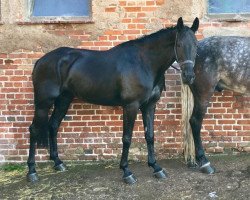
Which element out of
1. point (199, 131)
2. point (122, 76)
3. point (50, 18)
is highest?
point (50, 18)

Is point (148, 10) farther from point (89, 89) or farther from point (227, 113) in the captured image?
point (227, 113)

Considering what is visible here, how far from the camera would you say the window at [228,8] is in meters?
5.70

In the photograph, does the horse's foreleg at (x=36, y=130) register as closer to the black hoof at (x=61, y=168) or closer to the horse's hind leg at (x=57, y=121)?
the horse's hind leg at (x=57, y=121)

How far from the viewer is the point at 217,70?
5.22m

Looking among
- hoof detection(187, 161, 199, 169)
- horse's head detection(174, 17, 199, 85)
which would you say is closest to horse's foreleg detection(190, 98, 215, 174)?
hoof detection(187, 161, 199, 169)

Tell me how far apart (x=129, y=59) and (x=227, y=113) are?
1.93 meters

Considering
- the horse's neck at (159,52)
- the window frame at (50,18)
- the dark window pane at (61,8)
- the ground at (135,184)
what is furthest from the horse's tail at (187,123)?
the dark window pane at (61,8)

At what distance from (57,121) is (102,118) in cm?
72

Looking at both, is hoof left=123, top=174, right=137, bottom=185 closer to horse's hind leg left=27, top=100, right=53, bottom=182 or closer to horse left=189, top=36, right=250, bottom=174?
horse left=189, top=36, right=250, bottom=174

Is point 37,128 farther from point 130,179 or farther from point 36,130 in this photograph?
point 130,179

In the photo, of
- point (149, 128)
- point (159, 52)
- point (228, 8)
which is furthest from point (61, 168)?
point (228, 8)

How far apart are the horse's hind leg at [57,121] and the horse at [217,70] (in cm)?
190


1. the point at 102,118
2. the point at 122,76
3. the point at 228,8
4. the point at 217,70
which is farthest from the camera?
the point at 102,118

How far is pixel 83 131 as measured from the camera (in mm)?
5871
